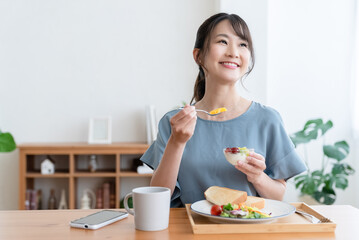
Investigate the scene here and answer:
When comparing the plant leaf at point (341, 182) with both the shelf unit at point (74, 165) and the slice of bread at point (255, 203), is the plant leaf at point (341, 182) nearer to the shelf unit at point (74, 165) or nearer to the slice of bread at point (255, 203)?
the shelf unit at point (74, 165)

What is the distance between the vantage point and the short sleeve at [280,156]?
4.71 feet

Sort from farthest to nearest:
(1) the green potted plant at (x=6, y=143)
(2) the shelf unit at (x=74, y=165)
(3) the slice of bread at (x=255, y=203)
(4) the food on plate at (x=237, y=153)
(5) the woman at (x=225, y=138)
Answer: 1. (2) the shelf unit at (x=74, y=165)
2. (1) the green potted plant at (x=6, y=143)
3. (5) the woman at (x=225, y=138)
4. (4) the food on plate at (x=237, y=153)
5. (3) the slice of bread at (x=255, y=203)

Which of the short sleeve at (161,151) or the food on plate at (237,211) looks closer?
the food on plate at (237,211)

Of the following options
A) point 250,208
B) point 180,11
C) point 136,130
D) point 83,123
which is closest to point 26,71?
point 83,123

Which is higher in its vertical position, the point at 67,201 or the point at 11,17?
the point at 11,17

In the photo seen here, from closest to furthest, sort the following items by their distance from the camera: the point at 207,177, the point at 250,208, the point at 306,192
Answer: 1. the point at 250,208
2. the point at 207,177
3. the point at 306,192

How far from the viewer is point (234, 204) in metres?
1.14

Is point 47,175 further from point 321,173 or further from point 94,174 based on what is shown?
point 321,173

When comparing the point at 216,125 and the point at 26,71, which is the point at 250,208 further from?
the point at 26,71

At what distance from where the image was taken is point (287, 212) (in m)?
1.13

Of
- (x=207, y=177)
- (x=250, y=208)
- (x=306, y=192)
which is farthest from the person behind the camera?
(x=306, y=192)

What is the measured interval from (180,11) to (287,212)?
288cm

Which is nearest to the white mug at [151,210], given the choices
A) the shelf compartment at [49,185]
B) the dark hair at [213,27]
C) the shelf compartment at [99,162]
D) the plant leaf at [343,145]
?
the dark hair at [213,27]

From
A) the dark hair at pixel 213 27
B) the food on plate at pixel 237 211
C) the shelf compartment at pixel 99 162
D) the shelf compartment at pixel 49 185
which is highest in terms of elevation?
the dark hair at pixel 213 27
